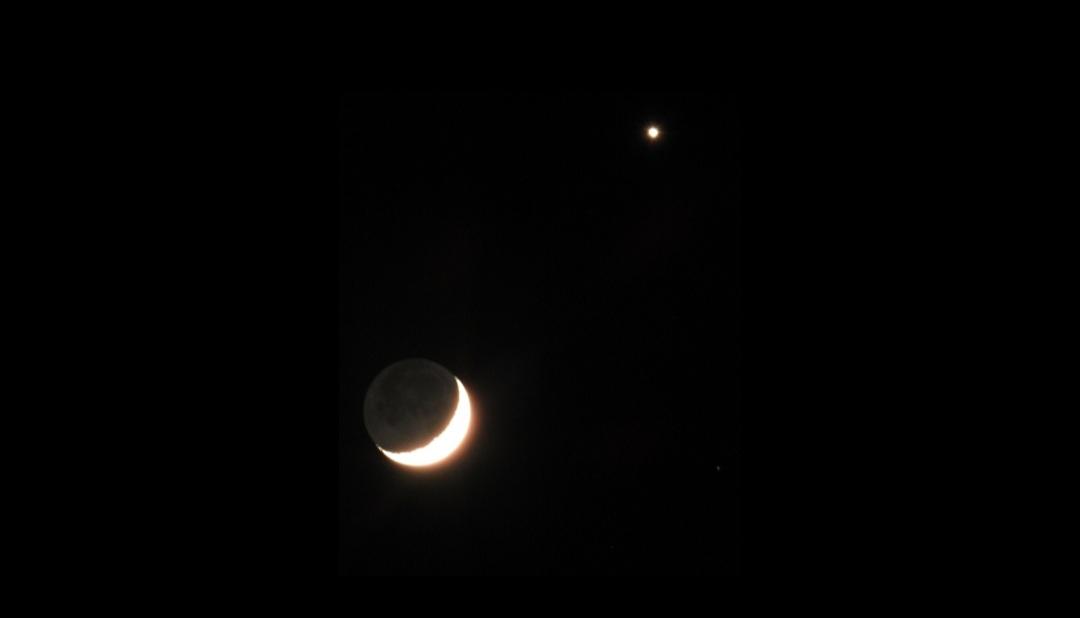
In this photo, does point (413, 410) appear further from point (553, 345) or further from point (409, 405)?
point (553, 345)

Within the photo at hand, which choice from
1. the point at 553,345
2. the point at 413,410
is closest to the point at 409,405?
the point at 413,410

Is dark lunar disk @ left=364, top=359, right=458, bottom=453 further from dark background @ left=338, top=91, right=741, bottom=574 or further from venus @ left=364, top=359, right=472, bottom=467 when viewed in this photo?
dark background @ left=338, top=91, right=741, bottom=574

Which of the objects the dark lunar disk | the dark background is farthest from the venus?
the dark background

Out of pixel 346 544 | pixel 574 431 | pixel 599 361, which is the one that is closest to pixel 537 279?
pixel 599 361

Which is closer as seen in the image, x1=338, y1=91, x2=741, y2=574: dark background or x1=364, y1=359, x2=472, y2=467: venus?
x1=364, y1=359, x2=472, y2=467: venus

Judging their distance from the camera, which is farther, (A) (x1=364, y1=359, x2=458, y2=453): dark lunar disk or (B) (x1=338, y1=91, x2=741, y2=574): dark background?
(B) (x1=338, y1=91, x2=741, y2=574): dark background

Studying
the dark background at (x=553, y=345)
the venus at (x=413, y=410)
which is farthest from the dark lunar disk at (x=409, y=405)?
the dark background at (x=553, y=345)
